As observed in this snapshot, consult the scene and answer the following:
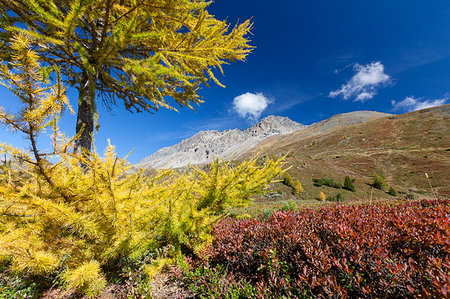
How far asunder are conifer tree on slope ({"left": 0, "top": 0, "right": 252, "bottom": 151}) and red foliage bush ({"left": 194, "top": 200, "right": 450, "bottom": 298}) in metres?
2.51

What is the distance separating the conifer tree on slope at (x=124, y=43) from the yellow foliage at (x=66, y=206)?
0.38 meters

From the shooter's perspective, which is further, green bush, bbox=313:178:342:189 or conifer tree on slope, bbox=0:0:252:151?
green bush, bbox=313:178:342:189

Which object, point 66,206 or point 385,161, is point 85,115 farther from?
point 385,161

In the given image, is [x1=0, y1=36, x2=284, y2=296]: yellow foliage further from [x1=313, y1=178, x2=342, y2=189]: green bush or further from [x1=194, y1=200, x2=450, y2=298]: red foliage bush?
[x1=313, y1=178, x2=342, y2=189]: green bush

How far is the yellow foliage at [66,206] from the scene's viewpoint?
1.54 meters

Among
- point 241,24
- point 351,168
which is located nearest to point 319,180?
point 351,168

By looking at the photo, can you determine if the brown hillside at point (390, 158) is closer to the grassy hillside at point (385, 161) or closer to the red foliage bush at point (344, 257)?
the grassy hillside at point (385, 161)

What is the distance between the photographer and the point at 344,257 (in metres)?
1.92

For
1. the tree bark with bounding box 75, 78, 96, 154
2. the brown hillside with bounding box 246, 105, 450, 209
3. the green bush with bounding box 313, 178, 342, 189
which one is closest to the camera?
the tree bark with bounding box 75, 78, 96, 154

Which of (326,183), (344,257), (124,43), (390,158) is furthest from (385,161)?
(124,43)

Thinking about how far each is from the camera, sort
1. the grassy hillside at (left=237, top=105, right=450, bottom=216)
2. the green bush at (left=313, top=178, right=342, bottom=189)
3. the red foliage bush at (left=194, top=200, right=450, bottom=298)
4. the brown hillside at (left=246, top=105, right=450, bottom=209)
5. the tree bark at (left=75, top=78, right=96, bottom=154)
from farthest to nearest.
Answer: the brown hillside at (left=246, top=105, right=450, bottom=209) < the green bush at (left=313, top=178, right=342, bottom=189) < the grassy hillside at (left=237, top=105, right=450, bottom=216) < the tree bark at (left=75, top=78, right=96, bottom=154) < the red foliage bush at (left=194, top=200, right=450, bottom=298)

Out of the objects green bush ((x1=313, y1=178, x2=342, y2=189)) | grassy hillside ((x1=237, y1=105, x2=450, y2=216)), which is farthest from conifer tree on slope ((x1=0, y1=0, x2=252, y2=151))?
green bush ((x1=313, y1=178, x2=342, y2=189))

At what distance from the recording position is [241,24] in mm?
3979

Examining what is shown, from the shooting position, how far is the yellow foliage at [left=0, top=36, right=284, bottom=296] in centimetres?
154
